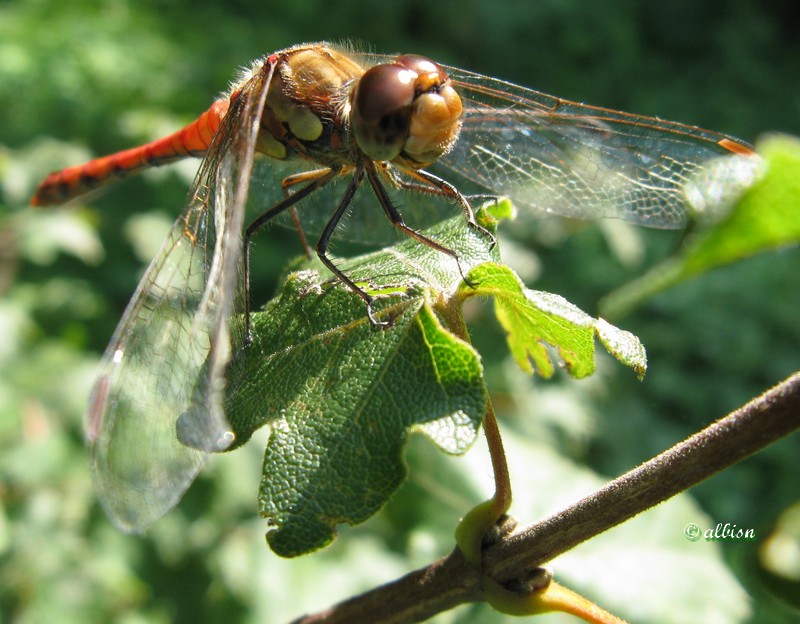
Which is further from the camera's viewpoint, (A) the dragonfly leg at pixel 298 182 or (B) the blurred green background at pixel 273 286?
(B) the blurred green background at pixel 273 286

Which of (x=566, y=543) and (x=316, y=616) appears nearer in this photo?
(x=566, y=543)

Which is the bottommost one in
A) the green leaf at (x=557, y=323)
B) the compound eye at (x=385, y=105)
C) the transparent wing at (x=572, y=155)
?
the green leaf at (x=557, y=323)

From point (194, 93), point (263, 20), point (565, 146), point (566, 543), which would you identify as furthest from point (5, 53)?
point (566, 543)

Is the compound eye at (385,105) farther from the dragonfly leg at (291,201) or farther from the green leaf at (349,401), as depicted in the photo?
the green leaf at (349,401)

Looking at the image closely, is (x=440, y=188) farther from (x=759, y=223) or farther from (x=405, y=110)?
(x=759, y=223)

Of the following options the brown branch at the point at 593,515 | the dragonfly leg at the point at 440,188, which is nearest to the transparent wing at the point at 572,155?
the dragonfly leg at the point at 440,188

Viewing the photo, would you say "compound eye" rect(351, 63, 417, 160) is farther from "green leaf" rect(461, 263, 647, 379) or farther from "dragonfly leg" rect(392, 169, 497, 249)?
"green leaf" rect(461, 263, 647, 379)

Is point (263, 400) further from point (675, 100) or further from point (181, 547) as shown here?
point (675, 100)
